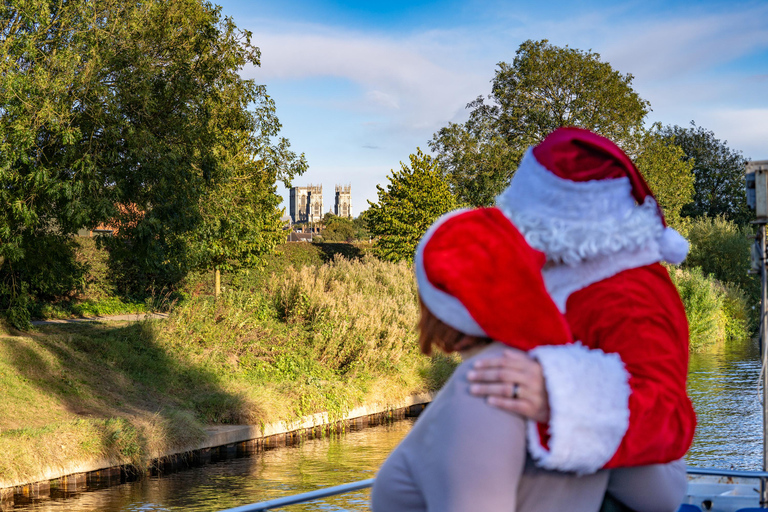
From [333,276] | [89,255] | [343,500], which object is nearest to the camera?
[343,500]

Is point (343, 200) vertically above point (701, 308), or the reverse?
point (343, 200)

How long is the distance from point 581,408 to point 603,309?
215mm

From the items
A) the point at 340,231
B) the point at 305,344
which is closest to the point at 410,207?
the point at 305,344

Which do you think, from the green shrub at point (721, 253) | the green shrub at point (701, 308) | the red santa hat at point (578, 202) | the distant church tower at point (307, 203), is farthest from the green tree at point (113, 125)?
the distant church tower at point (307, 203)

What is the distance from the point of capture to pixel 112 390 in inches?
508

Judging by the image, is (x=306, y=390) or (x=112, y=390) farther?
(x=306, y=390)

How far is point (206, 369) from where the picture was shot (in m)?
14.5

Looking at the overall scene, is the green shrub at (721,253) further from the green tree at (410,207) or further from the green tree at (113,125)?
the green tree at (113,125)

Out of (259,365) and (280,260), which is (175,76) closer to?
(259,365)

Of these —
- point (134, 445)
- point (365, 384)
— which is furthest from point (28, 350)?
point (365, 384)

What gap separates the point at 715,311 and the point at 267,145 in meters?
18.0

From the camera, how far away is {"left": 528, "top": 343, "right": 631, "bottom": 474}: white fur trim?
3.81 ft

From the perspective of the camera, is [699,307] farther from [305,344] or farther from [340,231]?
[340,231]

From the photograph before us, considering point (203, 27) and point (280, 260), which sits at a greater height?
point (203, 27)
